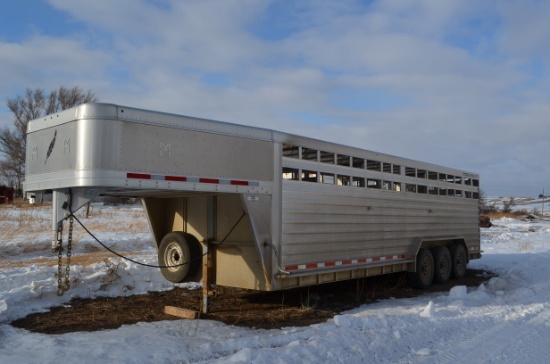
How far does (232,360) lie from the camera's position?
5078mm

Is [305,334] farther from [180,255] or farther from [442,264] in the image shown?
[442,264]

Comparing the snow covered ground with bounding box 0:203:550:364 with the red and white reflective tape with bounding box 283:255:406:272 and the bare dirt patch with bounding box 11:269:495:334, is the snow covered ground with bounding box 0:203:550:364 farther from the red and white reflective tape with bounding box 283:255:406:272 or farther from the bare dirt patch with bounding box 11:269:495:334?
the red and white reflective tape with bounding box 283:255:406:272

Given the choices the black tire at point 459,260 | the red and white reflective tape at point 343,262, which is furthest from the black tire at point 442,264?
the red and white reflective tape at point 343,262

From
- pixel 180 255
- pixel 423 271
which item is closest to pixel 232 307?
pixel 180 255

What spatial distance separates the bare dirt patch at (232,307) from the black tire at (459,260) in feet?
5.01

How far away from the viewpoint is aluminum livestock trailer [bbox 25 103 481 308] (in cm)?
580

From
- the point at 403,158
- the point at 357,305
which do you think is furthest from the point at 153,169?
the point at 403,158

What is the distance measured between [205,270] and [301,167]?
2.04 metres

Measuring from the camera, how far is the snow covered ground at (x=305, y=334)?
17.4ft

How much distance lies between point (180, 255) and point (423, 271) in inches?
214

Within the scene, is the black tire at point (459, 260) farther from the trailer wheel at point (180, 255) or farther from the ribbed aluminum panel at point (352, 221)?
the trailer wheel at point (180, 255)

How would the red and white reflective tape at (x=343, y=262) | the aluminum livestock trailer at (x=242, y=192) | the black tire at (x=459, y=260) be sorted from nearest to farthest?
the aluminum livestock trailer at (x=242, y=192) → the red and white reflective tape at (x=343, y=262) → the black tire at (x=459, y=260)

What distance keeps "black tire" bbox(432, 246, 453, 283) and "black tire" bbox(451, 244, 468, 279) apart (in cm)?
23

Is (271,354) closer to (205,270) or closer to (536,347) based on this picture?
(205,270)
